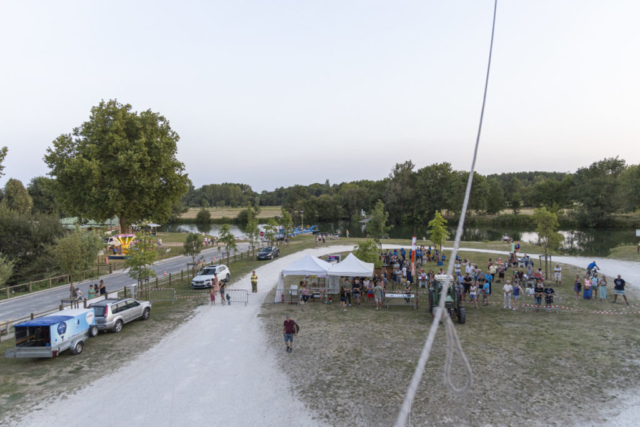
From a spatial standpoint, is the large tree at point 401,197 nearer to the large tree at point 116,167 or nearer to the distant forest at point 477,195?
the distant forest at point 477,195

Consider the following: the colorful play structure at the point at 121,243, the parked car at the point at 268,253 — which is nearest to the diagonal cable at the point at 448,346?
the parked car at the point at 268,253

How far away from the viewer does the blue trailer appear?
11789 millimetres

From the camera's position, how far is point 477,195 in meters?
85.8

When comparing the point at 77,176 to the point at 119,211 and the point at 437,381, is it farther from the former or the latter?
the point at 437,381

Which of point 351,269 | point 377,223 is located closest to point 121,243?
point 377,223

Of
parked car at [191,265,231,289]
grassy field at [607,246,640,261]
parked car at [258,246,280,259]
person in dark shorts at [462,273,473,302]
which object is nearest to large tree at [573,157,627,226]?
grassy field at [607,246,640,261]

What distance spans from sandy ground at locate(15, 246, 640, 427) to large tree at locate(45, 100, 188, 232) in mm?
24826

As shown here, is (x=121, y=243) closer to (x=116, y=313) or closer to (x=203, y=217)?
(x=116, y=313)

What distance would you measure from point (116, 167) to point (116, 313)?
23611mm

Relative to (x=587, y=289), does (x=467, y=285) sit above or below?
above

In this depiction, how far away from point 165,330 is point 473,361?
1208 cm

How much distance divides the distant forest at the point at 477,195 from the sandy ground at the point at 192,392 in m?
68.1

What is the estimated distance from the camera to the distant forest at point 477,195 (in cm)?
7138

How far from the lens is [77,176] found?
3356 cm
